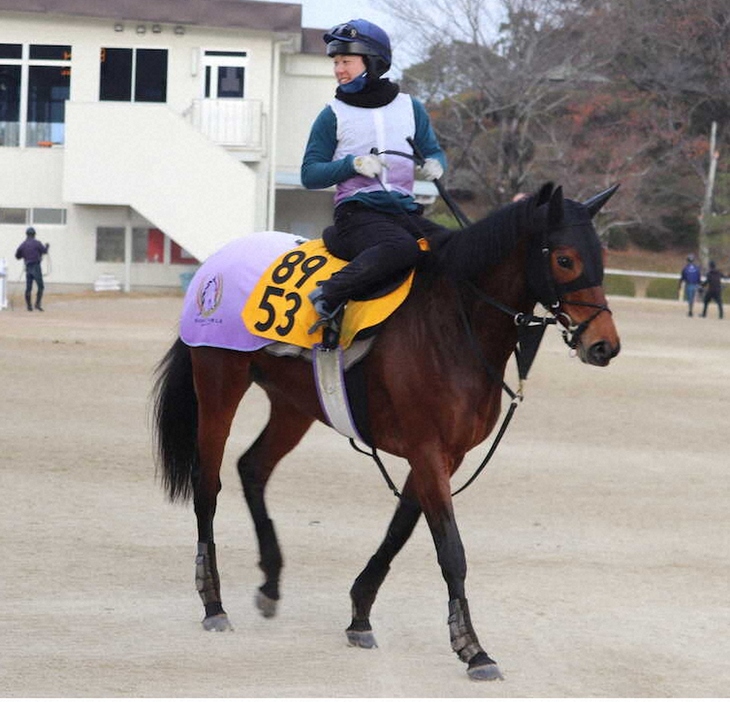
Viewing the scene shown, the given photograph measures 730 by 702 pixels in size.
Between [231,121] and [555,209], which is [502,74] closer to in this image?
[231,121]

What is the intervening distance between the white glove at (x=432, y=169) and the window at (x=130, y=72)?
3330 cm

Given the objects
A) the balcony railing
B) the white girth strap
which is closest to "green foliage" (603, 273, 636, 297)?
the balcony railing

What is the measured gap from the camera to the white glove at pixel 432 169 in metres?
6.43

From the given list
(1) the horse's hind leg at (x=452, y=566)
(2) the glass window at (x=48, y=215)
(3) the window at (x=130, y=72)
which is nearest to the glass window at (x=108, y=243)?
(2) the glass window at (x=48, y=215)

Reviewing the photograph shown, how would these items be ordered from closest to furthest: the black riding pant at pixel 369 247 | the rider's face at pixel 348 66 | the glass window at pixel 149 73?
Result: the black riding pant at pixel 369 247
the rider's face at pixel 348 66
the glass window at pixel 149 73

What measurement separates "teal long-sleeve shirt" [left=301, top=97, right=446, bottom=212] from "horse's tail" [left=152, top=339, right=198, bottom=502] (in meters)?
1.33

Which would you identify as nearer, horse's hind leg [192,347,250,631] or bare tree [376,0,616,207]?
horse's hind leg [192,347,250,631]

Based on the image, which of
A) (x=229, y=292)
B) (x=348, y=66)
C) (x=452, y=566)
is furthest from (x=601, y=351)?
(x=229, y=292)

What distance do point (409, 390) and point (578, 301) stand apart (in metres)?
0.81

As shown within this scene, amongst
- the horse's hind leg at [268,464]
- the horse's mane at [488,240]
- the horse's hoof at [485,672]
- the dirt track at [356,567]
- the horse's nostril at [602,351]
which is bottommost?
the dirt track at [356,567]

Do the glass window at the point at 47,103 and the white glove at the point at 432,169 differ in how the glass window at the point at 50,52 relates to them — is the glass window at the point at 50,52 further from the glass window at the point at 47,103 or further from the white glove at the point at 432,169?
the white glove at the point at 432,169

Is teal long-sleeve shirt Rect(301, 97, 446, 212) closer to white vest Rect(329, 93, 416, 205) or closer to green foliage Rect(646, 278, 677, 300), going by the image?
white vest Rect(329, 93, 416, 205)

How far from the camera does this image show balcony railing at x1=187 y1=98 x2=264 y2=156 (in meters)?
38.4

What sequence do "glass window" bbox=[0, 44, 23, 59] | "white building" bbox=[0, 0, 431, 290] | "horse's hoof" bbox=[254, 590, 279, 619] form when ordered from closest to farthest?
"horse's hoof" bbox=[254, 590, 279, 619] → "white building" bbox=[0, 0, 431, 290] → "glass window" bbox=[0, 44, 23, 59]
